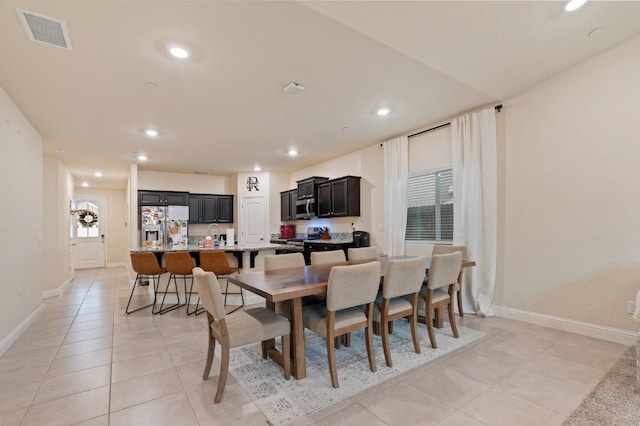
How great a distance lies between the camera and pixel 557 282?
3.31 m

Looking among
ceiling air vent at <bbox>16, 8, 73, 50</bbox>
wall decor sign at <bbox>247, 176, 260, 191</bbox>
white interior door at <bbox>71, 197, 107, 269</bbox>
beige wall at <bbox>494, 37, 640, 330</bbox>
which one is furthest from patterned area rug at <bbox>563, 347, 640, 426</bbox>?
white interior door at <bbox>71, 197, 107, 269</bbox>

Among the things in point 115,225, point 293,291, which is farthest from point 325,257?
point 115,225

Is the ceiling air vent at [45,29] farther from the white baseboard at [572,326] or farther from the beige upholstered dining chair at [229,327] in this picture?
the white baseboard at [572,326]

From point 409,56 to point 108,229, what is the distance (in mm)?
10416

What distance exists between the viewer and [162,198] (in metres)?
7.17

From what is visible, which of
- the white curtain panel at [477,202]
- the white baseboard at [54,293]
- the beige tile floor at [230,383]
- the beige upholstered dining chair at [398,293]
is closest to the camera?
the beige tile floor at [230,383]

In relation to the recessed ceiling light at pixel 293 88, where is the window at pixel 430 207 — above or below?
below

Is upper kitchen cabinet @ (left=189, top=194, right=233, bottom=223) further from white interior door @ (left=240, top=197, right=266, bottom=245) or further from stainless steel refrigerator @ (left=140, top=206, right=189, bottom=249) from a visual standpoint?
white interior door @ (left=240, top=197, right=266, bottom=245)

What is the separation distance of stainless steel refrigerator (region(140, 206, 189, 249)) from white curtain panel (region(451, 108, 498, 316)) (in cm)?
589

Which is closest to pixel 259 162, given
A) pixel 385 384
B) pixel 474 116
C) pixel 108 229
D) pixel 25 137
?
pixel 25 137

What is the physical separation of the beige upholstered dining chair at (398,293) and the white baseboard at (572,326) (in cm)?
171

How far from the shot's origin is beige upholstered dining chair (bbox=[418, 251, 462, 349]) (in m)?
2.92

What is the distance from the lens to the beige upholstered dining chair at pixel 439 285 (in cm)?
292

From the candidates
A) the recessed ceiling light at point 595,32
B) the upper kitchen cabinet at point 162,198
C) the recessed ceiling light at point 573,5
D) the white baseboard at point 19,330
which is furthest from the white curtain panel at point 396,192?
the upper kitchen cabinet at point 162,198
